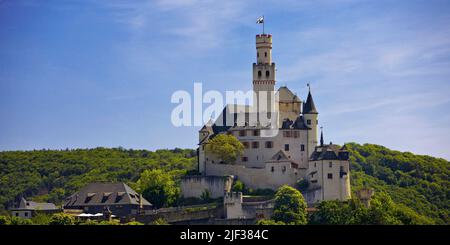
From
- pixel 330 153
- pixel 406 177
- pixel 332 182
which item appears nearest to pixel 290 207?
pixel 332 182

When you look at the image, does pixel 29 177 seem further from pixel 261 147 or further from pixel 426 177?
pixel 261 147

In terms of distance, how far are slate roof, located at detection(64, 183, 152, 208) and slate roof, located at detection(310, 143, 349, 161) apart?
15686 mm

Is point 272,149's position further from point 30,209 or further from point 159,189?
point 30,209

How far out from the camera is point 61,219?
99312 mm

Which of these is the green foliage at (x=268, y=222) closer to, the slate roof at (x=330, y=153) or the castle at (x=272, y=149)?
the castle at (x=272, y=149)

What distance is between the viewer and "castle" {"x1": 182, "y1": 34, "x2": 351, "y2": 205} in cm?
10081

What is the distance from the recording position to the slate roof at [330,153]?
101m

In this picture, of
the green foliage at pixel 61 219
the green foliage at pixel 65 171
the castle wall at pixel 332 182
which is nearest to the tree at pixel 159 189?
the green foliage at pixel 61 219

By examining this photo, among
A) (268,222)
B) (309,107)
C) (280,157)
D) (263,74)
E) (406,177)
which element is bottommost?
(268,222)

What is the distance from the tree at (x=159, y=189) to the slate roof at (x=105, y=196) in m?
0.86

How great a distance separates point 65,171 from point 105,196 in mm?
78687

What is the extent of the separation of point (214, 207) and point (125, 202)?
29.6 ft
